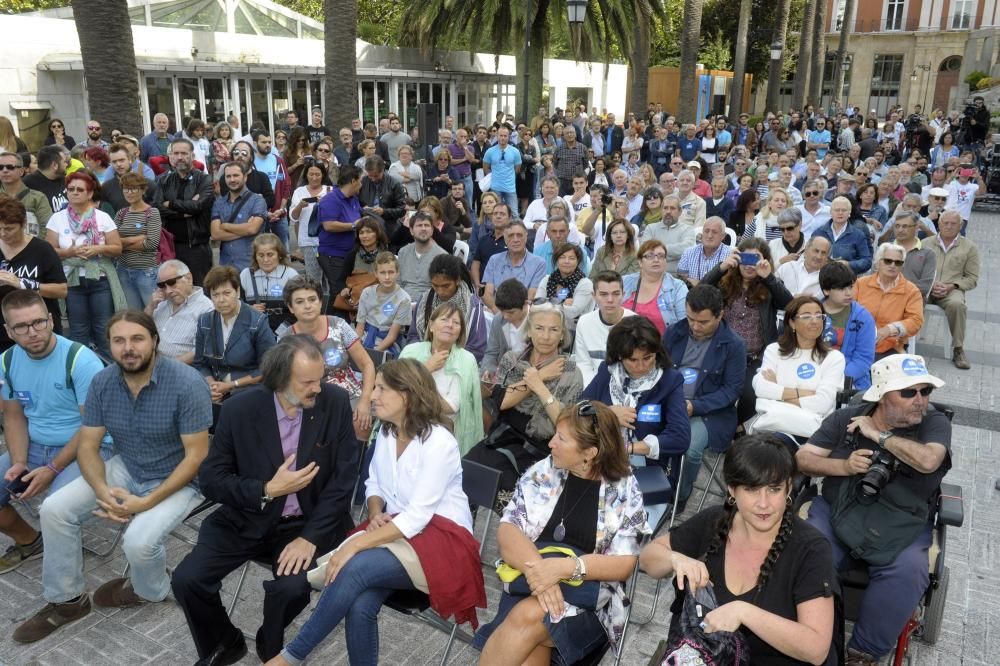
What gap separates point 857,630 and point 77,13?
10.9m

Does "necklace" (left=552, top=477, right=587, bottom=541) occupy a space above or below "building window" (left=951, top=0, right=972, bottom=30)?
below

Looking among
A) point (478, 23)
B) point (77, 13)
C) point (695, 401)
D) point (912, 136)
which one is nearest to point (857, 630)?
point (695, 401)

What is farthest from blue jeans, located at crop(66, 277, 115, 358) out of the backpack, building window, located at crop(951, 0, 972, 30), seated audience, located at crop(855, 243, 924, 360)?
building window, located at crop(951, 0, 972, 30)

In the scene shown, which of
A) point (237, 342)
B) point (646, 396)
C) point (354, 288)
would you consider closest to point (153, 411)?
point (237, 342)

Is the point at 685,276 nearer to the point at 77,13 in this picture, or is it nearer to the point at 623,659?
the point at 623,659

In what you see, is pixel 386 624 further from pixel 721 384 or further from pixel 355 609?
pixel 721 384

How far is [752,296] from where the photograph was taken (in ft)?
18.8

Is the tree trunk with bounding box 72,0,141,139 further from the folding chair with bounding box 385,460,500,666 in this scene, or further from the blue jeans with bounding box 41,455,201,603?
the folding chair with bounding box 385,460,500,666

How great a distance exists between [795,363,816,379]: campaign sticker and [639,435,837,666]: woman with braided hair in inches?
76.4

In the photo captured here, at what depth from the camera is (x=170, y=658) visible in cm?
368

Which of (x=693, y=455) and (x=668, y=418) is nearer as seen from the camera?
(x=668, y=418)

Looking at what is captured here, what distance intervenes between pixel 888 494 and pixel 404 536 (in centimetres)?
220

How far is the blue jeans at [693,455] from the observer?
15.1 ft

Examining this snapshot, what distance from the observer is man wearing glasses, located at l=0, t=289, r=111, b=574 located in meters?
4.22
